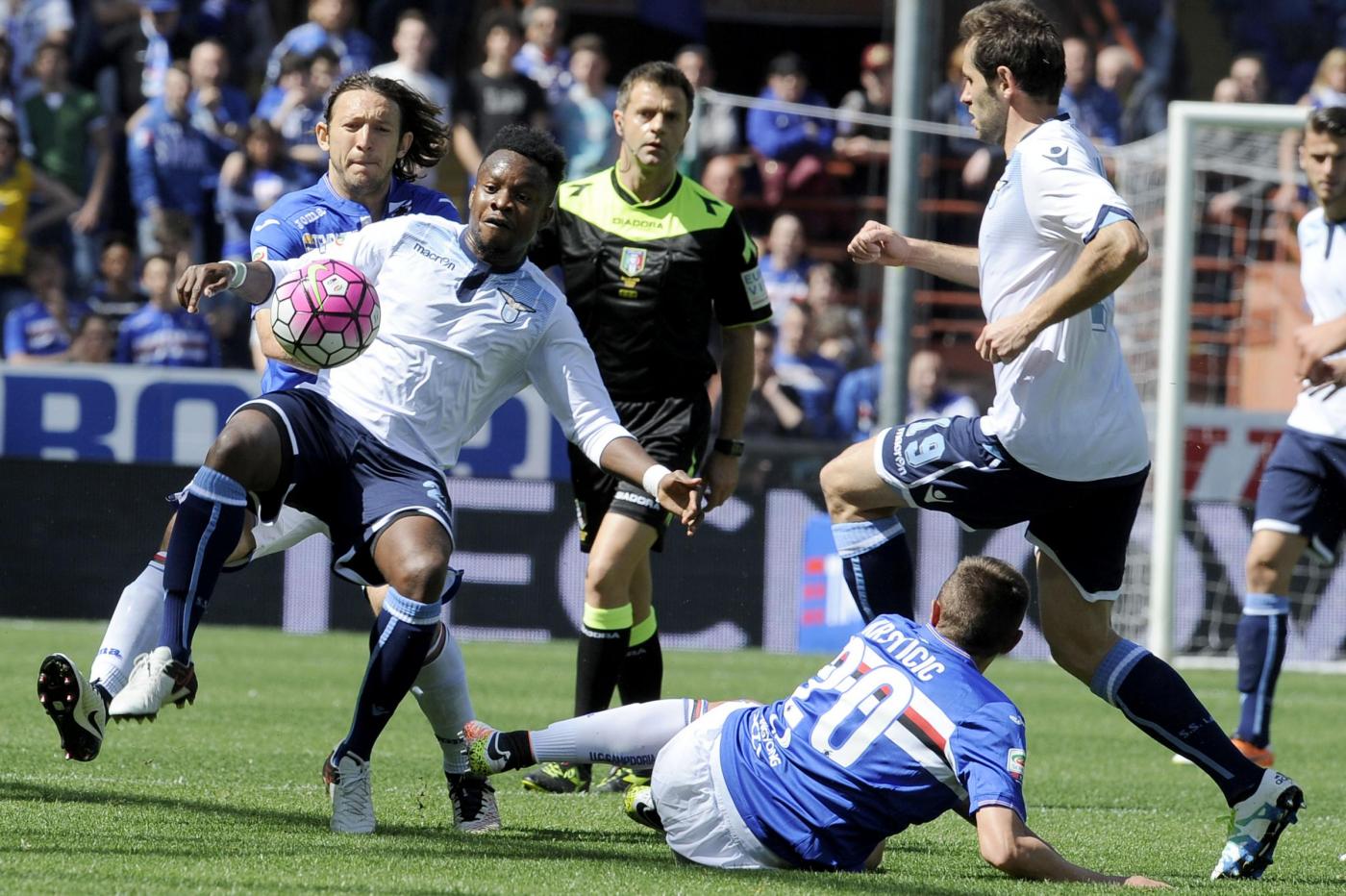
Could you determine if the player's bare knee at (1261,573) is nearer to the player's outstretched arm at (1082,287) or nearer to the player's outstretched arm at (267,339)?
the player's outstretched arm at (1082,287)

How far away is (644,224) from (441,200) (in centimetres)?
94

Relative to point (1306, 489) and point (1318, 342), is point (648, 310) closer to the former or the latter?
point (1318, 342)

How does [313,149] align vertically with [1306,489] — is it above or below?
above

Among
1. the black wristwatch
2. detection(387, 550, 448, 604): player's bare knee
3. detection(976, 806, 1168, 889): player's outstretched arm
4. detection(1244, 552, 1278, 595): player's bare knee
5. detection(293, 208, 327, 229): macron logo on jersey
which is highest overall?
detection(293, 208, 327, 229): macron logo on jersey

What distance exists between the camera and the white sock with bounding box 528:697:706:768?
485 cm

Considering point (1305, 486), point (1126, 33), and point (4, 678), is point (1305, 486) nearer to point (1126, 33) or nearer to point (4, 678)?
point (4, 678)

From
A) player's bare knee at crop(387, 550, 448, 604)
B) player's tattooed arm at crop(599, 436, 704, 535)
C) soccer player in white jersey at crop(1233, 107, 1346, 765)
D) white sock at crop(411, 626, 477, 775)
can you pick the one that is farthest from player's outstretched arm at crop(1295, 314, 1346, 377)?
player's bare knee at crop(387, 550, 448, 604)

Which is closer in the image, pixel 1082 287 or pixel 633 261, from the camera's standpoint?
pixel 1082 287

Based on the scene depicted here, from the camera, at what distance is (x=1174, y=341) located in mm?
11141

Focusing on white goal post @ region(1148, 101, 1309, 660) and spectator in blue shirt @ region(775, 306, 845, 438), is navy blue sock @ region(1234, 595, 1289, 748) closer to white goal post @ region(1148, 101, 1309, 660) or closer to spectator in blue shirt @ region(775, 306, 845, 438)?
white goal post @ region(1148, 101, 1309, 660)

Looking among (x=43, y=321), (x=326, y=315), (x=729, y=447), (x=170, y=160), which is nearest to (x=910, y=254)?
(x=729, y=447)

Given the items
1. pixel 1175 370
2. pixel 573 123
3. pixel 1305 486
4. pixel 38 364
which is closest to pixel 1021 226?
pixel 1305 486

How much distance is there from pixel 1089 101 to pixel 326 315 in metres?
11.8

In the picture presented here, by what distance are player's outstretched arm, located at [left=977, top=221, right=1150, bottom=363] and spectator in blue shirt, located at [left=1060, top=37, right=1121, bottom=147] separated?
36.1ft
